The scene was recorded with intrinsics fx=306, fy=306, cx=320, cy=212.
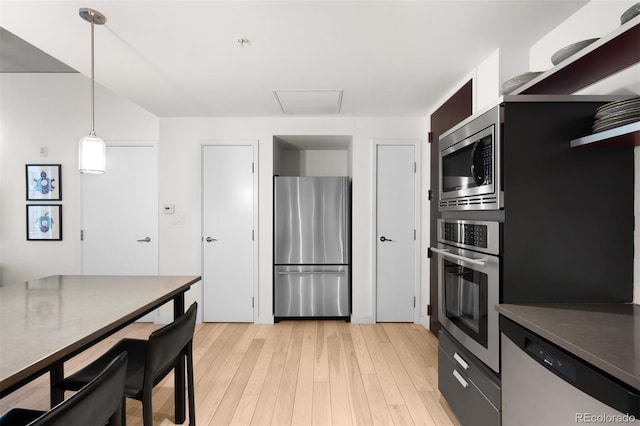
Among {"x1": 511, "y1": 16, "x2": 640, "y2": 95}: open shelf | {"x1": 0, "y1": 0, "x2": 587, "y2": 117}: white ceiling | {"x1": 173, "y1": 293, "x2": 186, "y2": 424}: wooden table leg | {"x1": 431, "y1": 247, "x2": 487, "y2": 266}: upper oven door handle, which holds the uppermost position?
{"x1": 0, "y1": 0, "x2": 587, "y2": 117}: white ceiling

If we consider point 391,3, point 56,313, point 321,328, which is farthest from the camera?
point 321,328

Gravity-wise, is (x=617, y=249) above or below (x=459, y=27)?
below

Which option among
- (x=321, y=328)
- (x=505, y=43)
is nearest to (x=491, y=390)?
(x=505, y=43)

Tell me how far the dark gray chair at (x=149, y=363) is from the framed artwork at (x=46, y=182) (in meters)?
3.27

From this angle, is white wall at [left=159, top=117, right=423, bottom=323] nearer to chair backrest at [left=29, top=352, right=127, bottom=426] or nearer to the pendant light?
the pendant light

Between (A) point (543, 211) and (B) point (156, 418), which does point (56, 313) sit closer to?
(B) point (156, 418)

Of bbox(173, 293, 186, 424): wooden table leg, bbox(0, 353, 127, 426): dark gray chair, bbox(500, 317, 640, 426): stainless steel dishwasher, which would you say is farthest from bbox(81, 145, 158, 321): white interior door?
bbox(500, 317, 640, 426): stainless steel dishwasher

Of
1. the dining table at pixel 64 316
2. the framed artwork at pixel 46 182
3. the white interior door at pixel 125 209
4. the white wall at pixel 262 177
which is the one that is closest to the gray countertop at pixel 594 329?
the dining table at pixel 64 316

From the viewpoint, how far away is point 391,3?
156 cm

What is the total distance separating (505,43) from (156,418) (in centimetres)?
315

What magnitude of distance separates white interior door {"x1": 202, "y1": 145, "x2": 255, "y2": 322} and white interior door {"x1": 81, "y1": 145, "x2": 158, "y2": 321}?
2.37ft

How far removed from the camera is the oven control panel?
1326 millimetres

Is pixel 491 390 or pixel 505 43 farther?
pixel 505 43

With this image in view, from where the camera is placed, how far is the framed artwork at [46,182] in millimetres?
3773
